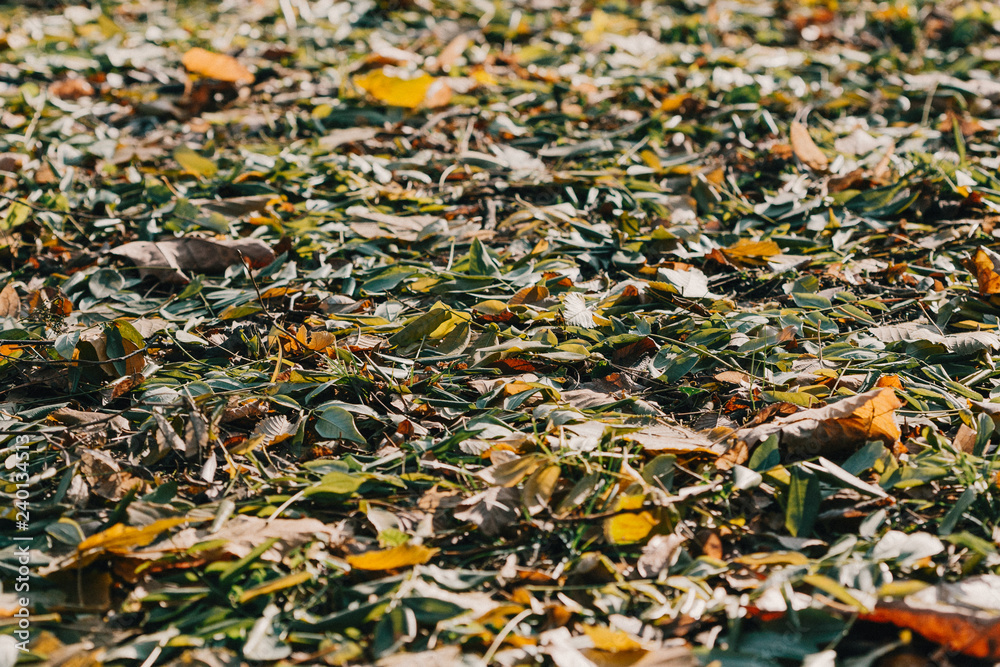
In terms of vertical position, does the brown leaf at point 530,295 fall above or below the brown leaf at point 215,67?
below

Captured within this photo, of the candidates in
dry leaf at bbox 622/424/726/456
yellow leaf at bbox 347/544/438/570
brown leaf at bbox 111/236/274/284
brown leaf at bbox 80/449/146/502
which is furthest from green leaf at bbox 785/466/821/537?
brown leaf at bbox 111/236/274/284

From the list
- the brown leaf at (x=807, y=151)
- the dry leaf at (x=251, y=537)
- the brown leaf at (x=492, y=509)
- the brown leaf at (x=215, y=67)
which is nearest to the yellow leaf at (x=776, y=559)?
the brown leaf at (x=492, y=509)

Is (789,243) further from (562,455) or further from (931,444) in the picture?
(562,455)

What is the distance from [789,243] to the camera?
1.97 metres

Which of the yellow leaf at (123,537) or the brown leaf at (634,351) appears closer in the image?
the yellow leaf at (123,537)

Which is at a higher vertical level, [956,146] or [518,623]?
[956,146]

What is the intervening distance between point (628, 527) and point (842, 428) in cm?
44

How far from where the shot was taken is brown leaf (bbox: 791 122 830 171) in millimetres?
2328

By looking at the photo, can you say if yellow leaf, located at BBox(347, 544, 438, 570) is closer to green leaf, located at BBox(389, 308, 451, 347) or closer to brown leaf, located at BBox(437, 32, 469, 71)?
green leaf, located at BBox(389, 308, 451, 347)

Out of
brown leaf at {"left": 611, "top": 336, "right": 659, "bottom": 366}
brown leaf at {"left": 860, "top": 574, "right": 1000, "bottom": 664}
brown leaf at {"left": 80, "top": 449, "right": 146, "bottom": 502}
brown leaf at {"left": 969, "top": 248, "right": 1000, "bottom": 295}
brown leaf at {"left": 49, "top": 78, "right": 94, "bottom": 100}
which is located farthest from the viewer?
brown leaf at {"left": 49, "top": 78, "right": 94, "bottom": 100}

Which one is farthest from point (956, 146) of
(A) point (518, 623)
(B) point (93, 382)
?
(B) point (93, 382)

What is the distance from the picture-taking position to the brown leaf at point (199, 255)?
1.90 m

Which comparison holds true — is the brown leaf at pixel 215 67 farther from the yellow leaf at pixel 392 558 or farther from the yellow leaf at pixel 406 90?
the yellow leaf at pixel 392 558

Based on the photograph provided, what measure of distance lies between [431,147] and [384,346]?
1171 millimetres
